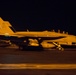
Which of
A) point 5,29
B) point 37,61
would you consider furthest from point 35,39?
point 37,61

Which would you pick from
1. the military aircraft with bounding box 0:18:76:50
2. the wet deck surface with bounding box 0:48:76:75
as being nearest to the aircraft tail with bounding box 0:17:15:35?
the military aircraft with bounding box 0:18:76:50

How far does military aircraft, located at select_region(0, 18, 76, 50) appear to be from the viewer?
35125 mm

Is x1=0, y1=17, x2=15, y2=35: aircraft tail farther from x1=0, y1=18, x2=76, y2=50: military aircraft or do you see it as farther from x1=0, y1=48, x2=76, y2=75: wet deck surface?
x1=0, y1=48, x2=76, y2=75: wet deck surface

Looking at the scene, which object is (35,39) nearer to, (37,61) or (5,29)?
(5,29)

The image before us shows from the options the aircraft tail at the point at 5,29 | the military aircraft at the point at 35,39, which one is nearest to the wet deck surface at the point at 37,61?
the military aircraft at the point at 35,39

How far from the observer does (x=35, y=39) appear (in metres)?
36.4

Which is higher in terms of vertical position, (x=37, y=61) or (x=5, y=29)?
(x=5, y=29)

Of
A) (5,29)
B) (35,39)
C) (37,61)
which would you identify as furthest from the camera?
(5,29)

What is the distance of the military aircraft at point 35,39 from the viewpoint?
3512cm

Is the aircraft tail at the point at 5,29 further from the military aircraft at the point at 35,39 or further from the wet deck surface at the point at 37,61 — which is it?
the wet deck surface at the point at 37,61

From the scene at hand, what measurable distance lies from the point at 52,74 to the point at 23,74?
126 cm

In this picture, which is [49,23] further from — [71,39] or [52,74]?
[52,74]

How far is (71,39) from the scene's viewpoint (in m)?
38.2

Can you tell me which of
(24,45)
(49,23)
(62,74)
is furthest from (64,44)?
(49,23)
